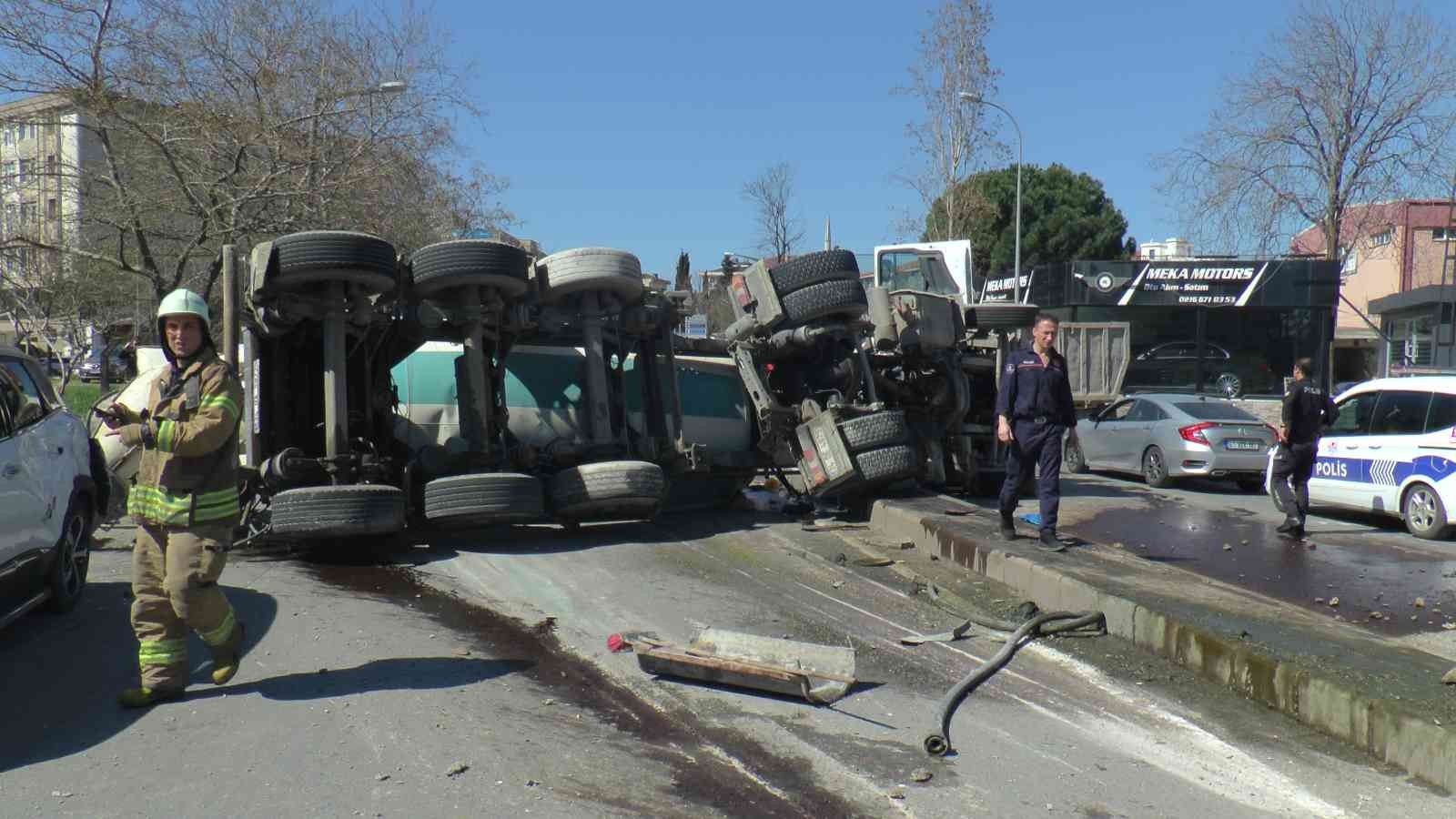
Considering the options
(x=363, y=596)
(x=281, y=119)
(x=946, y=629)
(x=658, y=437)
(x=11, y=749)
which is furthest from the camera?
(x=281, y=119)

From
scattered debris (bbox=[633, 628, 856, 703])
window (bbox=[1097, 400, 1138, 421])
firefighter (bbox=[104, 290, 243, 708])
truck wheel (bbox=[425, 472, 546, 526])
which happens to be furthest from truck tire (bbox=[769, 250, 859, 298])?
window (bbox=[1097, 400, 1138, 421])

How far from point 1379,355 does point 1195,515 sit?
97.7ft

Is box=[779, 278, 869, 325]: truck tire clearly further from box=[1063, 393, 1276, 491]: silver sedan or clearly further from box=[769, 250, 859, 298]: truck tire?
box=[1063, 393, 1276, 491]: silver sedan

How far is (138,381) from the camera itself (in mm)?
10008

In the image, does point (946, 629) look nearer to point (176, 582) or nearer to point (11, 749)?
point (176, 582)

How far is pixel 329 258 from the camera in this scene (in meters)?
8.33

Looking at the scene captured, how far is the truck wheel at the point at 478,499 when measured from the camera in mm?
8742

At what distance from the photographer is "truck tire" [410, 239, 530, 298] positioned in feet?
29.7

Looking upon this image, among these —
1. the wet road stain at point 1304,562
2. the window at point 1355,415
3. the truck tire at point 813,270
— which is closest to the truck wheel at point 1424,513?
the wet road stain at point 1304,562

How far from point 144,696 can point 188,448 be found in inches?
42.7

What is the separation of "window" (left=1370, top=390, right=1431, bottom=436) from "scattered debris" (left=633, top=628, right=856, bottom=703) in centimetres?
868

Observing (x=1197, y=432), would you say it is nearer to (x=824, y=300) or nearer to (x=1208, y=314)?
(x=824, y=300)

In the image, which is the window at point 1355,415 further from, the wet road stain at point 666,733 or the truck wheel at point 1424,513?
the wet road stain at point 666,733

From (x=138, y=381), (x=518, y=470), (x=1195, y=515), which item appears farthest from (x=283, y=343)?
(x=1195, y=515)
